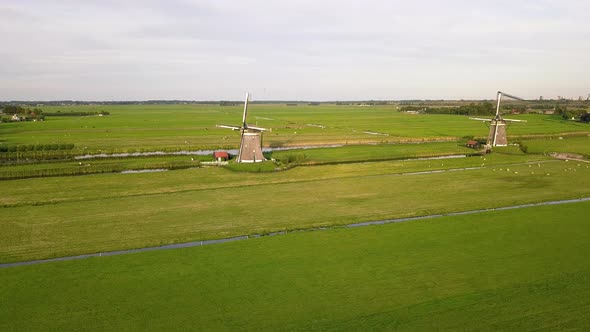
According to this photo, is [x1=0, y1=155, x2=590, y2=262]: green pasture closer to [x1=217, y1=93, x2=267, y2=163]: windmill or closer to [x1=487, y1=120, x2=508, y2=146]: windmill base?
[x1=217, y1=93, x2=267, y2=163]: windmill

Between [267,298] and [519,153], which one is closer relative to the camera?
[267,298]

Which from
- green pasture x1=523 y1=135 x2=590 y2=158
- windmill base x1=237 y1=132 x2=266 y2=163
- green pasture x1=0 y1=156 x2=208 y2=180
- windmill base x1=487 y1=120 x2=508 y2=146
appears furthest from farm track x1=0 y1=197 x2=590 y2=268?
green pasture x1=523 y1=135 x2=590 y2=158

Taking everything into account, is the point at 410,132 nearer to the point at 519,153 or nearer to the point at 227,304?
the point at 519,153

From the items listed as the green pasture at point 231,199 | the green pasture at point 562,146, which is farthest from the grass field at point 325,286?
the green pasture at point 562,146

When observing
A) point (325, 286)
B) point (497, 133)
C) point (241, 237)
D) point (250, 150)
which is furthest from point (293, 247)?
point (497, 133)

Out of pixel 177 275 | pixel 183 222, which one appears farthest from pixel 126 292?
pixel 183 222

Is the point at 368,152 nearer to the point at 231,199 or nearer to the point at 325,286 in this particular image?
the point at 231,199

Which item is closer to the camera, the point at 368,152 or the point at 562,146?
the point at 368,152
